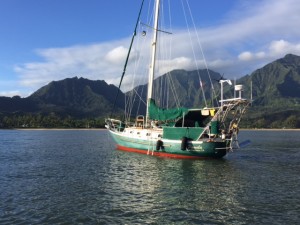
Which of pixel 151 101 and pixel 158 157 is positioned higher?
pixel 151 101

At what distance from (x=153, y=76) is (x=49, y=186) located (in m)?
29.1

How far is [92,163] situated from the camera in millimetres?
42969

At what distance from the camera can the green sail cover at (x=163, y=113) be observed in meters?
45.4

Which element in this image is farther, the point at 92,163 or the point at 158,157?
the point at 158,157

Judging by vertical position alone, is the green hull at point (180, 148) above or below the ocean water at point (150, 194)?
above

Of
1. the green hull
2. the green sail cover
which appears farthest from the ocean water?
the green sail cover

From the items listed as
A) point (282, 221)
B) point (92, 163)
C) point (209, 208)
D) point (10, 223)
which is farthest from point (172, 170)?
point (10, 223)

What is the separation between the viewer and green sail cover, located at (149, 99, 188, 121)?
4541cm

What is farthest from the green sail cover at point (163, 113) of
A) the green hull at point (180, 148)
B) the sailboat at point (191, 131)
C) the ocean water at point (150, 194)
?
the ocean water at point (150, 194)

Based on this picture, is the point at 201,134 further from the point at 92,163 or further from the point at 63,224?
the point at 63,224

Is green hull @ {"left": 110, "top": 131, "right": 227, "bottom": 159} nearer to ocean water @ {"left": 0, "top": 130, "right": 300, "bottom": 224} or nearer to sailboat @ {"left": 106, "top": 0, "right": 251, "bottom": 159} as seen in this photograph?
sailboat @ {"left": 106, "top": 0, "right": 251, "bottom": 159}

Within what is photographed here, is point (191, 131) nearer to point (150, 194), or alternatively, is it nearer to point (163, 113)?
point (163, 113)

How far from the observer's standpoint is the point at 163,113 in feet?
155

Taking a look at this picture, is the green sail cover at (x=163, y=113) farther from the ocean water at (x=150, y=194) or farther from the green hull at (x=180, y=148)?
the ocean water at (x=150, y=194)
